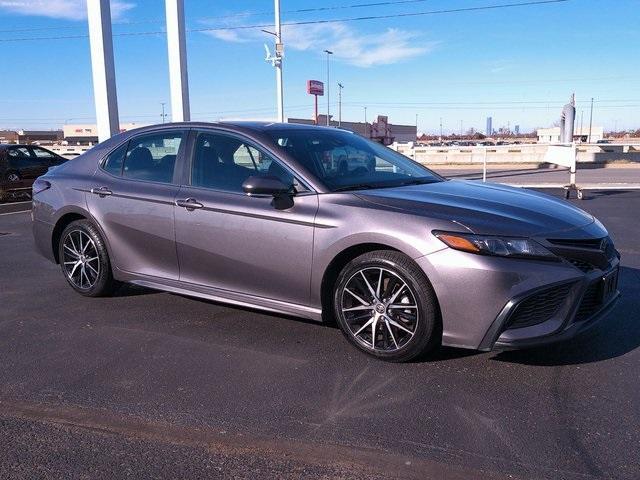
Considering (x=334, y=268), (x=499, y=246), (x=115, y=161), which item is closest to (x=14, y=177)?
(x=115, y=161)

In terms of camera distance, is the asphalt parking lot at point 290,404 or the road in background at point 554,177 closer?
the asphalt parking lot at point 290,404

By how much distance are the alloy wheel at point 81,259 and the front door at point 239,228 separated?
113 cm

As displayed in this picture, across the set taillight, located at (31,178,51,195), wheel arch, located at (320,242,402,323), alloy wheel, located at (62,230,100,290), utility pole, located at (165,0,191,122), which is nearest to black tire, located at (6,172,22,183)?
utility pole, located at (165,0,191,122)

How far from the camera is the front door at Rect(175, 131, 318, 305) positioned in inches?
168

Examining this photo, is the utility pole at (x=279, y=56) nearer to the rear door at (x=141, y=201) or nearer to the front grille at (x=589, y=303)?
the rear door at (x=141, y=201)

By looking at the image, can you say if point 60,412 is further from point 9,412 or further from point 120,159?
point 120,159

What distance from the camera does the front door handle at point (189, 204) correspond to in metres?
4.73

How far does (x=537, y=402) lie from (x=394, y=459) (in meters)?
1.04

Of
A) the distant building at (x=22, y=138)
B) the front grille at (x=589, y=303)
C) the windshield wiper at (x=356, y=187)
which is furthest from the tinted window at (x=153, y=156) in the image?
the distant building at (x=22, y=138)

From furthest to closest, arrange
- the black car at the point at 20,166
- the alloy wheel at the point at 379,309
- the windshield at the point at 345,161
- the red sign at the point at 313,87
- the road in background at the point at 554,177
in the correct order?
the red sign at the point at 313,87, the road in background at the point at 554,177, the black car at the point at 20,166, the windshield at the point at 345,161, the alloy wheel at the point at 379,309

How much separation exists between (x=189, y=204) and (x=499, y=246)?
241 centimetres

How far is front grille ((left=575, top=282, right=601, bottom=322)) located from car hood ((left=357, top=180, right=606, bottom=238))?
1.15 feet

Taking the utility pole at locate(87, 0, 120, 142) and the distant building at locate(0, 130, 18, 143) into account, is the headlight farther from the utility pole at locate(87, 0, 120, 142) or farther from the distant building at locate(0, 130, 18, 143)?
the distant building at locate(0, 130, 18, 143)

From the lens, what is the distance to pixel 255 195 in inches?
172
